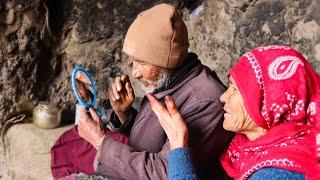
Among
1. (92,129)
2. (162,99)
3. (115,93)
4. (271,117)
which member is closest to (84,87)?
(115,93)

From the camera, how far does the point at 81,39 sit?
2.96 meters

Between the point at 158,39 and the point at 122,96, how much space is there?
42 centimetres

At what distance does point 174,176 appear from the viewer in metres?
1.53

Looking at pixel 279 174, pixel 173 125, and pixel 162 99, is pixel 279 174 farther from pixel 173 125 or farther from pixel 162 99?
pixel 162 99

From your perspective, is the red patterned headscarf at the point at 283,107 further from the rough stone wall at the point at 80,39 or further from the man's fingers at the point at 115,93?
the rough stone wall at the point at 80,39

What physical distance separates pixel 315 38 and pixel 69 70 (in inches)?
61.8

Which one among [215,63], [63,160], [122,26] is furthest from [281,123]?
[122,26]

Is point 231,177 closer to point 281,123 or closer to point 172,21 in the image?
point 281,123

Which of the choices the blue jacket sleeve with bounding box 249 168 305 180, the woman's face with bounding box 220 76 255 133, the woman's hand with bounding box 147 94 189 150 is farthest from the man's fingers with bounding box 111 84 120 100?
the blue jacket sleeve with bounding box 249 168 305 180

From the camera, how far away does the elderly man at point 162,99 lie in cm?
172

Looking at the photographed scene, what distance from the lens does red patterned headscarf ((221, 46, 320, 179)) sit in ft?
4.61

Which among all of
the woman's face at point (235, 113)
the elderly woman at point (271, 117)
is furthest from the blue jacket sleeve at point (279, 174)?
the woman's face at point (235, 113)

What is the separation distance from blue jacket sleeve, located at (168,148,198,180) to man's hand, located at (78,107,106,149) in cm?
38

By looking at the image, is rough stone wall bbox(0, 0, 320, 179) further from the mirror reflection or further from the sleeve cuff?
the sleeve cuff
